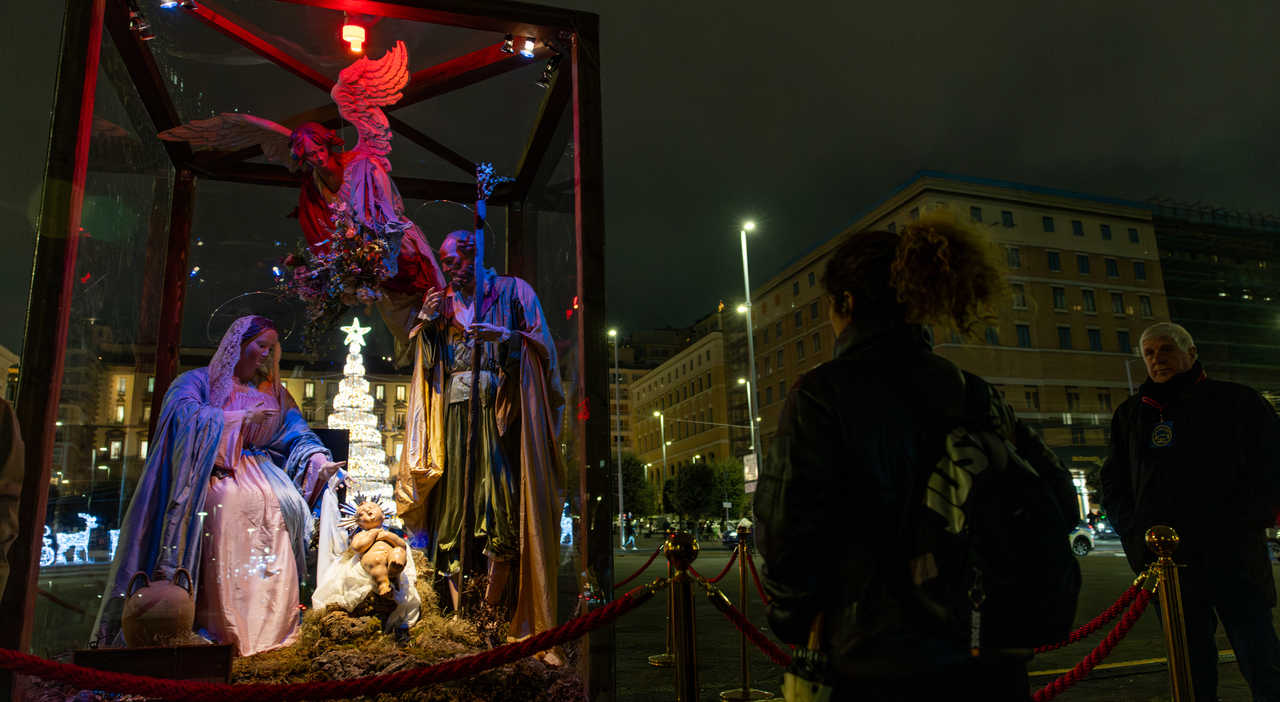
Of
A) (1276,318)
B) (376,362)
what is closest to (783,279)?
(1276,318)

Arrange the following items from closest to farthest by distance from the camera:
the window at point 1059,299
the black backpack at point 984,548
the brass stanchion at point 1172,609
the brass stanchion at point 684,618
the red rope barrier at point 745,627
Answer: the black backpack at point 984,548
the brass stanchion at point 684,618
the red rope barrier at point 745,627
the brass stanchion at point 1172,609
the window at point 1059,299

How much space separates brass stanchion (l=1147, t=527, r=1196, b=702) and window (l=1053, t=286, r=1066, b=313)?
1683 inches

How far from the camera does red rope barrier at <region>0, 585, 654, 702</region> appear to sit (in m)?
2.52

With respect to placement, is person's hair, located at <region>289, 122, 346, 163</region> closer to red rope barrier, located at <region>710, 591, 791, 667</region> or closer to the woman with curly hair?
red rope barrier, located at <region>710, 591, 791, 667</region>

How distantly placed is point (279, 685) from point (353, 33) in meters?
4.05

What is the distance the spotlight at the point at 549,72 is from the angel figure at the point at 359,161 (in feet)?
3.01

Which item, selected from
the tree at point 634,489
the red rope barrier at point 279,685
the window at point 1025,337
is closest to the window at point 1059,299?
the window at point 1025,337

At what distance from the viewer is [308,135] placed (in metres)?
5.19

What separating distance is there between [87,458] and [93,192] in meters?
1.43

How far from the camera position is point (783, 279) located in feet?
157

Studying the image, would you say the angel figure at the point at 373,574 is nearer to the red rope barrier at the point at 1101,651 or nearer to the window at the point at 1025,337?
the red rope barrier at the point at 1101,651

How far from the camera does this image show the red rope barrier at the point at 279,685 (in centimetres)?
252

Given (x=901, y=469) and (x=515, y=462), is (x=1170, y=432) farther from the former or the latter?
(x=515, y=462)

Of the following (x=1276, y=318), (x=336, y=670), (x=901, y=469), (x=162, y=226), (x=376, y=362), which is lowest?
(x=336, y=670)
